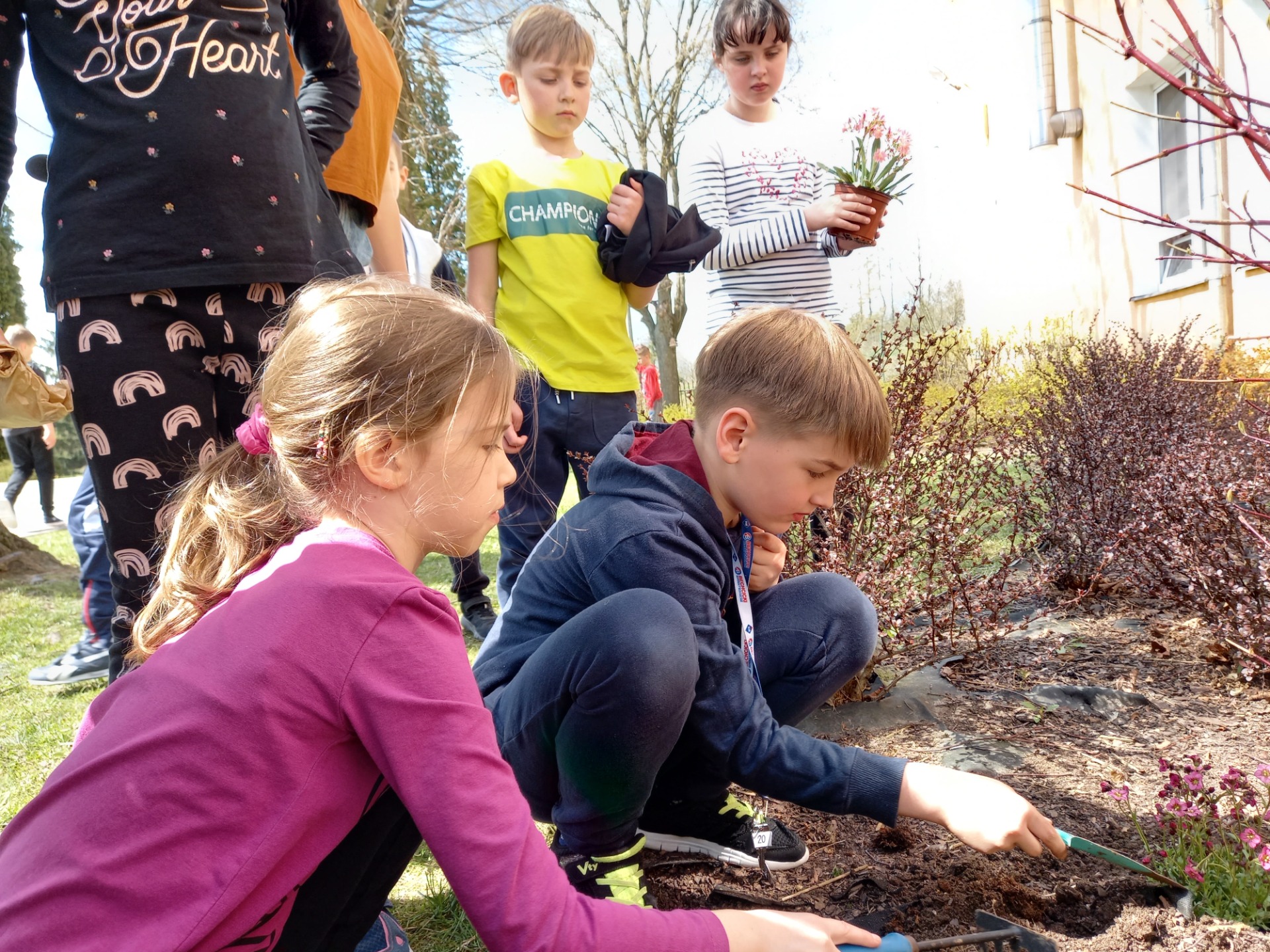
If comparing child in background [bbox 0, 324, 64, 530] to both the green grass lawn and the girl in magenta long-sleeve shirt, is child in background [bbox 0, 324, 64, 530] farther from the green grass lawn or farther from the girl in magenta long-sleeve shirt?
the girl in magenta long-sleeve shirt

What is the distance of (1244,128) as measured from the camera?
0.81 meters

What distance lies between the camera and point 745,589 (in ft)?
5.85

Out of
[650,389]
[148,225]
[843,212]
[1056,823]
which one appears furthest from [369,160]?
[650,389]

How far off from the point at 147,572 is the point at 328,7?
1.33 m

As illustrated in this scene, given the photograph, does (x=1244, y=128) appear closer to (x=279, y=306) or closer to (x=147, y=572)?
(x=279, y=306)

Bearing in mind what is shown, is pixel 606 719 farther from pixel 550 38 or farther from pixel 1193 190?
pixel 1193 190

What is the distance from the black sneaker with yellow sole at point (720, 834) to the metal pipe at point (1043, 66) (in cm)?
1023

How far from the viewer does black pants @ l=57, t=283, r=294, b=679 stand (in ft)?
5.40

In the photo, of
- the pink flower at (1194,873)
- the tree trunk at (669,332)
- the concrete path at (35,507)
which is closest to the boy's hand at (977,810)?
the pink flower at (1194,873)

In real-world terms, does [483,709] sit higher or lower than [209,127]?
lower

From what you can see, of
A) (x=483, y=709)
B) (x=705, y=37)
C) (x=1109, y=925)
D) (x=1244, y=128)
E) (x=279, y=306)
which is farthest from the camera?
(x=705, y=37)

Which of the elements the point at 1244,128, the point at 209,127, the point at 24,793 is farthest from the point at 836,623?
the point at 24,793

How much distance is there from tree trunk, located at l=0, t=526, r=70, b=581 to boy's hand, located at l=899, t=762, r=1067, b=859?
19.9 feet

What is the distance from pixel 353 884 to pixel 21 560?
6.04 m
